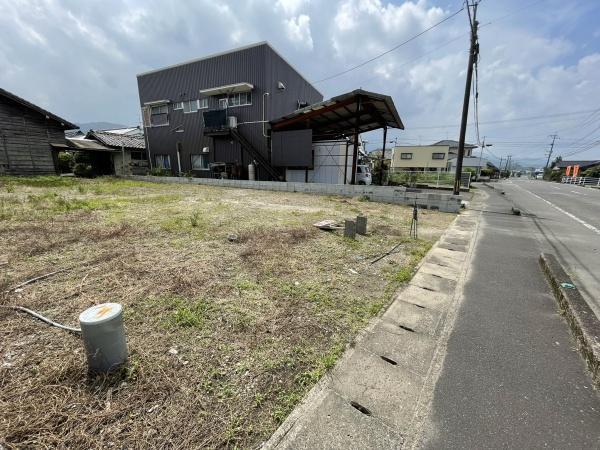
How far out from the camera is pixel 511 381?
6.82 feet

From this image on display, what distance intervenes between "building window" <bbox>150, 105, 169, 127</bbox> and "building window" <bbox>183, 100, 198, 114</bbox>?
207 centimetres

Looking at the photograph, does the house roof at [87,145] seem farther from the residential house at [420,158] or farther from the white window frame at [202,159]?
the residential house at [420,158]

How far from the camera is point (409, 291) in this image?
3520 mm

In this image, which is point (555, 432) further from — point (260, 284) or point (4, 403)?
point (4, 403)

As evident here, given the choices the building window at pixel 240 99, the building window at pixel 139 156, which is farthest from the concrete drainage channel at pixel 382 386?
the building window at pixel 139 156

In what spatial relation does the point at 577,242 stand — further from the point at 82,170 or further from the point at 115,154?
the point at 115,154

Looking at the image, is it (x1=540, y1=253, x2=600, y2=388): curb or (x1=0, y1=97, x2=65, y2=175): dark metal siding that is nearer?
(x1=540, y1=253, x2=600, y2=388): curb

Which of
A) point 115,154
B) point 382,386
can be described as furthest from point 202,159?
point 382,386

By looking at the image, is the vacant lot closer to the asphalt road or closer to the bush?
the asphalt road

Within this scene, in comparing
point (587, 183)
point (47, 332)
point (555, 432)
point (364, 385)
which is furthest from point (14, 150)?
point (587, 183)

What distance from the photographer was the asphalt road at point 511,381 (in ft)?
5.38

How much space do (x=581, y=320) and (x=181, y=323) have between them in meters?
4.07

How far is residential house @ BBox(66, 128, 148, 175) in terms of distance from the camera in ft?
68.4

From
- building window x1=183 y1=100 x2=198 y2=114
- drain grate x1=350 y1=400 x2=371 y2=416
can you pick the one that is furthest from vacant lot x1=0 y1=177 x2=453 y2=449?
building window x1=183 y1=100 x2=198 y2=114
